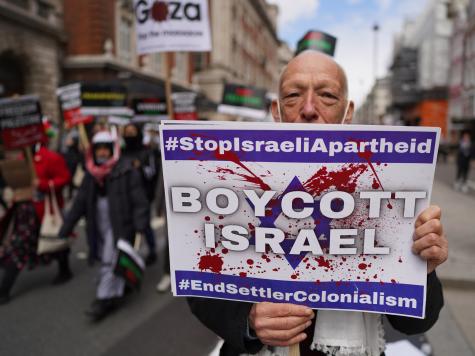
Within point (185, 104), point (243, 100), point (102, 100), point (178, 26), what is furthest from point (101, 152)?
point (243, 100)

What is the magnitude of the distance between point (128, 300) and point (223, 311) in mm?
3405

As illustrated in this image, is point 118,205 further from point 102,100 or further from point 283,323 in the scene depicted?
point 102,100

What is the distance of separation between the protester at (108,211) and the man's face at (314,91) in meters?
2.97

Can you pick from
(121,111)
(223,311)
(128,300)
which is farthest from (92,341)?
(121,111)

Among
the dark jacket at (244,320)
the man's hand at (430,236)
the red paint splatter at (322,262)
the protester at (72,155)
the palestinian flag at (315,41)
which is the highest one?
the palestinian flag at (315,41)

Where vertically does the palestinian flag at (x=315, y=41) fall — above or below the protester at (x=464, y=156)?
above

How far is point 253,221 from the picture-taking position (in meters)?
1.16

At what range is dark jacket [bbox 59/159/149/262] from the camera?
13.3 feet

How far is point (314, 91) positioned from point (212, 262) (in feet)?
2.25

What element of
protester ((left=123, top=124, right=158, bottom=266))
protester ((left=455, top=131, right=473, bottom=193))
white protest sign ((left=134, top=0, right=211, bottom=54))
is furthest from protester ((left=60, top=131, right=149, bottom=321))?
protester ((left=455, top=131, right=473, bottom=193))

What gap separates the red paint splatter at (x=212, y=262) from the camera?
1.21 metres

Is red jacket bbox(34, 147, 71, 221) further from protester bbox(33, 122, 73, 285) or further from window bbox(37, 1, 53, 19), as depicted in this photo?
window bbox(37, 1, 53, 19)

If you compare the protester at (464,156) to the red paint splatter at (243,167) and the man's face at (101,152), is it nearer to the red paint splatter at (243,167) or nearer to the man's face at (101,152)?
the man's face at (101,152)

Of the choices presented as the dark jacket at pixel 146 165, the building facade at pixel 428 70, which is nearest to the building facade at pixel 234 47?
the building facade at pixel 428 70
